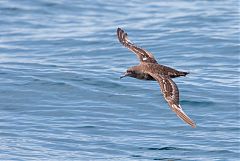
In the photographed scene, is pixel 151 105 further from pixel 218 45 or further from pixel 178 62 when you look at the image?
pixel 218 45

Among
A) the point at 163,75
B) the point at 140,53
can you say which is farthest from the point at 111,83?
the point at 163,75

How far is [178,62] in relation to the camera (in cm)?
1844

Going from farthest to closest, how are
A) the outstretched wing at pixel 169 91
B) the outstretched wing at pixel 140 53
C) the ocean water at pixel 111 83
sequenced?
the outstretched wing at pixel 140 53, the ocean water at pixel 111 83, the outstretched wing at pixel 169 91

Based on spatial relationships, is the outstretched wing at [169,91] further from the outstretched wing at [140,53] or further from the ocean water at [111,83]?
the outstretched wing at [140,53]

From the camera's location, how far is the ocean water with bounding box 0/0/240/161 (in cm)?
1326

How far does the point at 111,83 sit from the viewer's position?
16.9 metres

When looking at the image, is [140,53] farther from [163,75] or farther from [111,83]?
[111,83]

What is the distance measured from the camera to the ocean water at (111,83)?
13.3 m

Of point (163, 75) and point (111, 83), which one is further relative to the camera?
point (111, 83)

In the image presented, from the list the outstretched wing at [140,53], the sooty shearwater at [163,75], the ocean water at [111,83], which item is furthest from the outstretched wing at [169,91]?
the outstretched wing at [140,53]

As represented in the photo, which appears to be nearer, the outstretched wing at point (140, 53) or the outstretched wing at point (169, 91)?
the outstretched wing at point (169, 91)

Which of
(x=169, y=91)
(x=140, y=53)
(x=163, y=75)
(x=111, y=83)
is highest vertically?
(x=140, y=53)

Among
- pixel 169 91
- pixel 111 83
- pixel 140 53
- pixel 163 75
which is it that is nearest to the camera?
pixel 169 91

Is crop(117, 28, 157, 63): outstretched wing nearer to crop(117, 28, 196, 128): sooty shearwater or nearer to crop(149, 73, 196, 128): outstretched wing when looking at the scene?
crop(117, 28, 196, 128): sooty shearwater
